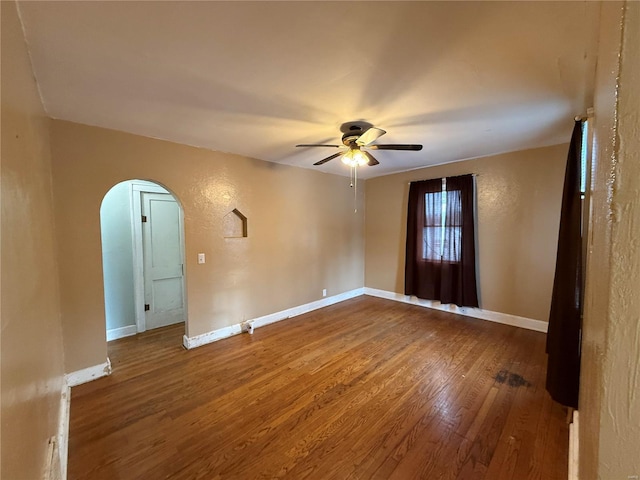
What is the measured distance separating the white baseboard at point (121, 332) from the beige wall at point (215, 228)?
102 cm

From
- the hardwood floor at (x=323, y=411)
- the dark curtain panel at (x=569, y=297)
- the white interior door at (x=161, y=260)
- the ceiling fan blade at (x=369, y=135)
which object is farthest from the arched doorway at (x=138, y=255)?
the dark curtain panel at (x=569, y=297)

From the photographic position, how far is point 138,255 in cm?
351

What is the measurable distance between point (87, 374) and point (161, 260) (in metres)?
1.63

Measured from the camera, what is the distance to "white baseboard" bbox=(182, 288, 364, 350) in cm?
316

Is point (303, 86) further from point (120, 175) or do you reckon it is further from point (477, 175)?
point (477, 175)

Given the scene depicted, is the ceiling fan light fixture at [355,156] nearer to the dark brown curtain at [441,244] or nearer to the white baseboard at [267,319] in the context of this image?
the dark brown curtain at [441,244]

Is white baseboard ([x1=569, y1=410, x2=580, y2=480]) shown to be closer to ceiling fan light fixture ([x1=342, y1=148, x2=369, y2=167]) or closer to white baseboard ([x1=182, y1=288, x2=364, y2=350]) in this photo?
ceiling fan light fixture ([x1=342, y1=148, x2=369, y2=167])

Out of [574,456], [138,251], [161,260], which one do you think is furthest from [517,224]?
[138,251]

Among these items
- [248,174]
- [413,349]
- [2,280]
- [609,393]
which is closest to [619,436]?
[609,393]

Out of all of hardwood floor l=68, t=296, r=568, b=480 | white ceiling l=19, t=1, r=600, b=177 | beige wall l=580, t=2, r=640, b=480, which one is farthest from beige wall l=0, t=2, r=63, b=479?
beige wall l=580, t=2, r=640, b=480

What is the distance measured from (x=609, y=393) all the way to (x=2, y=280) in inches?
57.2

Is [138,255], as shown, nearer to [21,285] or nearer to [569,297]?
[21,285]

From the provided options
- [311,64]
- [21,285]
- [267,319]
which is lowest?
[267,319]

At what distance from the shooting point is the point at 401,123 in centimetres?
246
